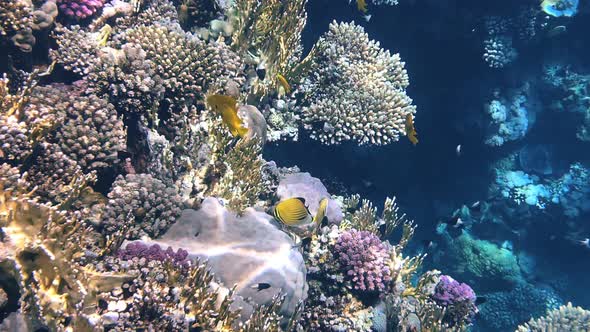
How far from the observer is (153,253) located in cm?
382

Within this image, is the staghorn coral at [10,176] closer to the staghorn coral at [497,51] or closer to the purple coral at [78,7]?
the purple coral at [78,7]

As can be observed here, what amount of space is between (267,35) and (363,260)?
4.09 meters

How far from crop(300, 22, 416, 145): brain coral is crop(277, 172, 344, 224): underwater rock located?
0.99 meters

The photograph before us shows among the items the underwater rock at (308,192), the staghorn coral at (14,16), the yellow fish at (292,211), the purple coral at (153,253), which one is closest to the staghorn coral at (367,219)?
the underwater rock at (308,192)

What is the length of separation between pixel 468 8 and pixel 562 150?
21.1ft

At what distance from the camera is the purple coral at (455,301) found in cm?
632

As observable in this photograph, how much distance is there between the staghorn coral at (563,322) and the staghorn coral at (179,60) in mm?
7752

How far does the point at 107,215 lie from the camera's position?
404cm

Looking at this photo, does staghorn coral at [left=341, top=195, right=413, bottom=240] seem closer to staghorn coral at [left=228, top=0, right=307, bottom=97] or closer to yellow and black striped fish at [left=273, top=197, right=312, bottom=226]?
yellow and black striped fish at [left=273, top=197, right=312, bottom=226]

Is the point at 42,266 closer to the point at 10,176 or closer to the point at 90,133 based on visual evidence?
the point at 10,176

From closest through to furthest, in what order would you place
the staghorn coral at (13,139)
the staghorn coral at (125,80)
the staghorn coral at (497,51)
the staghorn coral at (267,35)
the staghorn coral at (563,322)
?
the staghorn coral at (13,139) → the staghorn coral at (125,80) → the staghorn coral at (267,35) → the staghorn coral at (563,322) → the staghorn coral at (497,51)

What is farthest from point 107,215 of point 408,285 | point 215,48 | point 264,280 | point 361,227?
point 408,285

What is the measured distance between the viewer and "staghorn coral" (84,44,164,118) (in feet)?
15.4

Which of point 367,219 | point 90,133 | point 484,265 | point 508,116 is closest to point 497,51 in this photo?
point 508,116
